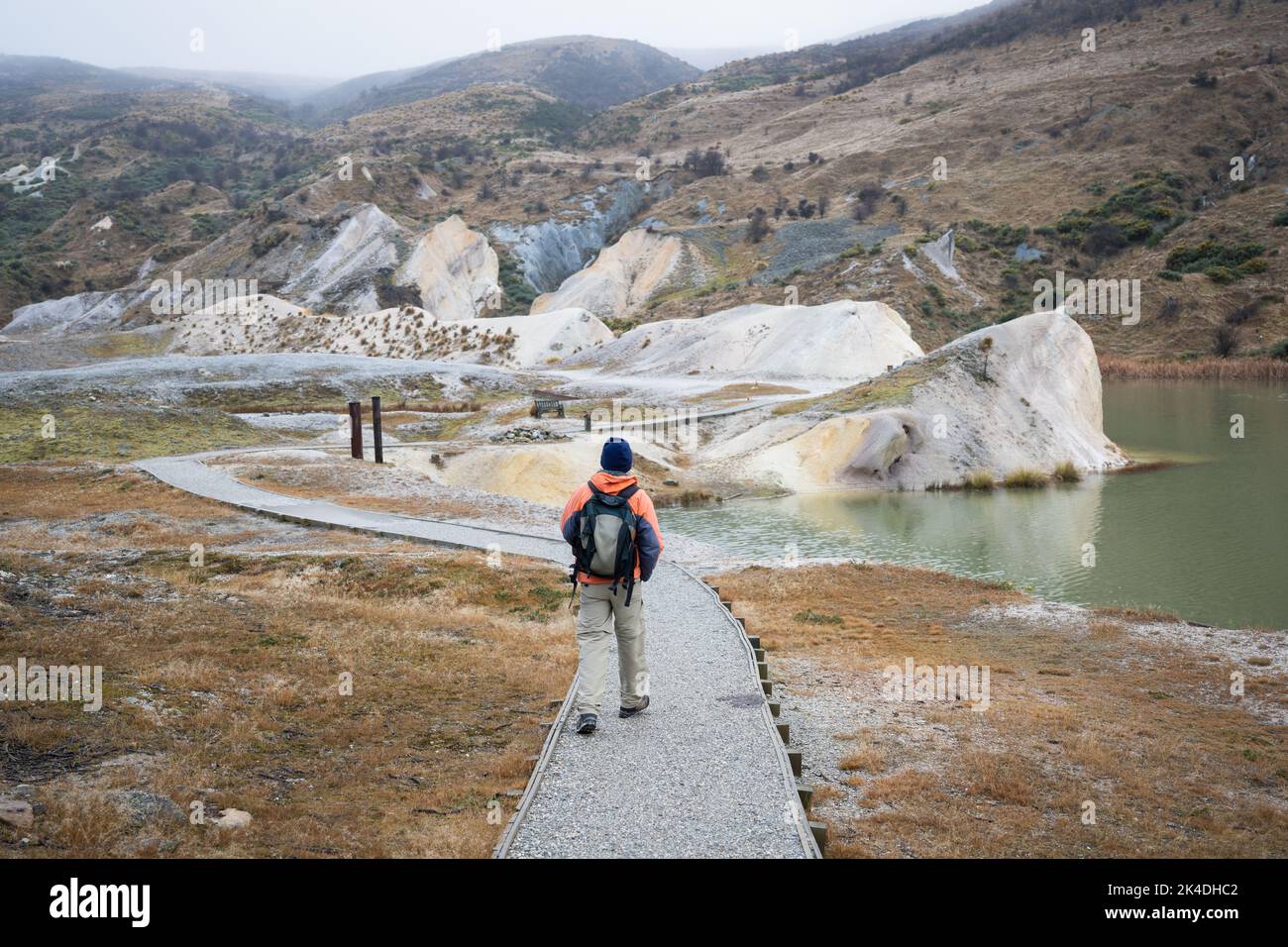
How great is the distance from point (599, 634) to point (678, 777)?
174 centimetres

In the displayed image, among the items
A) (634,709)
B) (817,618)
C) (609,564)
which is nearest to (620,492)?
(609,564)

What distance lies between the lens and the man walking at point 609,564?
333 inches

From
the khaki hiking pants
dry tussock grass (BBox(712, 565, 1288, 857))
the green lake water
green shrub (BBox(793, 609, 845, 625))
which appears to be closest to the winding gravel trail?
the khaki hiking pants

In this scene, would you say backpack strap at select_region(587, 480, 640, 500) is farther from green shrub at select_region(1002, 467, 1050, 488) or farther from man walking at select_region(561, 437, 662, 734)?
green shrub at select_region(1002, 467, 1050, 488)

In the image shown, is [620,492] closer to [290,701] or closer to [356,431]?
[290,701]

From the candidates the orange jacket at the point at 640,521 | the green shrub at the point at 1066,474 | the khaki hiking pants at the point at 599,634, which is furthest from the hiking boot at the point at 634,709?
the green shrub at the point at 1066,474

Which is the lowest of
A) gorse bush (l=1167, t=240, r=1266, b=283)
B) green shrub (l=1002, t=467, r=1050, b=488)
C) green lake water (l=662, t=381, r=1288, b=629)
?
green lake water (l=662, t=381, r=1288, b=629)

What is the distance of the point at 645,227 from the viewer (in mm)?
102438

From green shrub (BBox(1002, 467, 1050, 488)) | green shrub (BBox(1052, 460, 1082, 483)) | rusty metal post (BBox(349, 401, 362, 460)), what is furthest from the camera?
green shrub (BBox(1052, 460, 1082, 483))

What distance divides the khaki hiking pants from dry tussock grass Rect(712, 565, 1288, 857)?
2528mm

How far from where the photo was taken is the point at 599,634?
350 inches

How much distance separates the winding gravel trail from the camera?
6449 mm

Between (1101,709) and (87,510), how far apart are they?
24097 millimetres

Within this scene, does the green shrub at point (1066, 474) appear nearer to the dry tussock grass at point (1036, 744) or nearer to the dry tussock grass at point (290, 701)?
the dry tussock grass at point (1036, 744)
